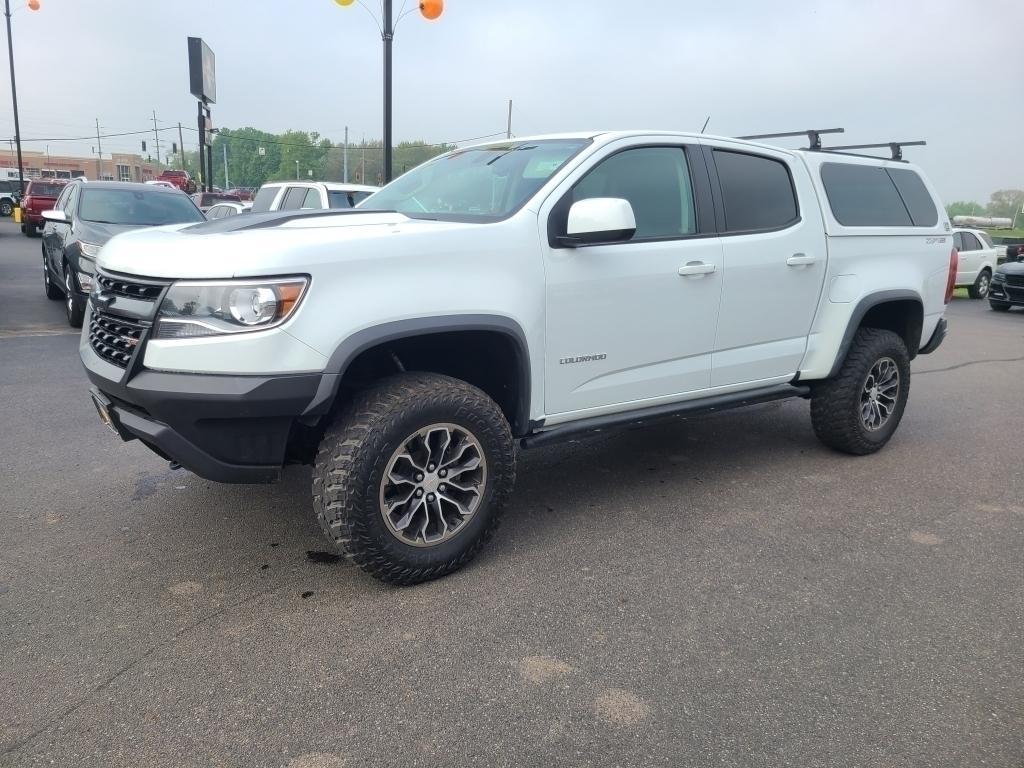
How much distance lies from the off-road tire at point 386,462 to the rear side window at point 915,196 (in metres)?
3.61

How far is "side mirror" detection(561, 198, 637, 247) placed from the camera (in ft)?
10.5

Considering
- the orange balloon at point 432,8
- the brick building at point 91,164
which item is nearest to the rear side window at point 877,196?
the orange balloon at point 432,8

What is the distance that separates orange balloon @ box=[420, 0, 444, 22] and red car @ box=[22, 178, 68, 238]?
17.2m

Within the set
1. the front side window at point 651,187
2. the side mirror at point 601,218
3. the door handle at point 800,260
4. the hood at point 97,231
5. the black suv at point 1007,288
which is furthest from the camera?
the black suv at point 1007,288

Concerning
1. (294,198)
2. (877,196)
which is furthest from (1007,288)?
(294,198)

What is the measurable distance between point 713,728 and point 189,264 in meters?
2.37

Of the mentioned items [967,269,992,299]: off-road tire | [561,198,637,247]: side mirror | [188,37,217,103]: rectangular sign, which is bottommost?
[967,269,992,299]: off-road tire

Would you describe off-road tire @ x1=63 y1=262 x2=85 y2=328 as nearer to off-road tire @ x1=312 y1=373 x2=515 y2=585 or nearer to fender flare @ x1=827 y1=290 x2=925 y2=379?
off-road tire @ x1=312 y1=373 x2=515 y2=585

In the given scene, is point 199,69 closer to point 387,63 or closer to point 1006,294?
point 387,63

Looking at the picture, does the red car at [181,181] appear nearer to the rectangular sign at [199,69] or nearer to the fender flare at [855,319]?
the rectangular sign at [199,69]

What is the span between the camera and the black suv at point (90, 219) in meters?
8.09

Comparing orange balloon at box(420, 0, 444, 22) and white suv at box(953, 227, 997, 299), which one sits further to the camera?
white suv at box(953, 227, 997, 299)

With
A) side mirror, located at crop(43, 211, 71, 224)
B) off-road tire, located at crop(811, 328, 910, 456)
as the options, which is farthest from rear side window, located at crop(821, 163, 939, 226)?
side mirror, located at crop(43, 211, 71, 224)

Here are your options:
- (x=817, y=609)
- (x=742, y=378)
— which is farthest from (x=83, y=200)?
(x=817, y=609)
